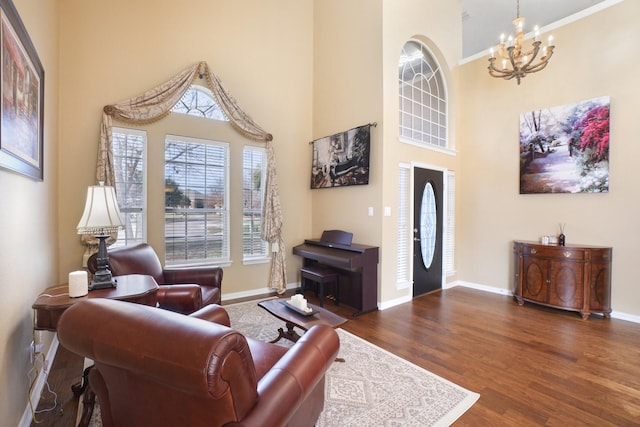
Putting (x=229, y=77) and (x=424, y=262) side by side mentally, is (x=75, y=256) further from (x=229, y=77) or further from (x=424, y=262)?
(x=424, y=262)

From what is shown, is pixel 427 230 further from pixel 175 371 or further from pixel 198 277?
pixel 175 371

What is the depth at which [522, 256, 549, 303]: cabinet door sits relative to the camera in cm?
387

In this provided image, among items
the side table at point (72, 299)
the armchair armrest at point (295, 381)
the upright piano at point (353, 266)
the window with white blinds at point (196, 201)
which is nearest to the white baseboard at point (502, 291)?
the upright piano at point (353, 266)

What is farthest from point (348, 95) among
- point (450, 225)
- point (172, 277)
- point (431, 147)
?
point (172, 277)

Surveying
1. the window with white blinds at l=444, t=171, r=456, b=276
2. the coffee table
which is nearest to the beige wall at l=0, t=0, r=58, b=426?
the coffee table

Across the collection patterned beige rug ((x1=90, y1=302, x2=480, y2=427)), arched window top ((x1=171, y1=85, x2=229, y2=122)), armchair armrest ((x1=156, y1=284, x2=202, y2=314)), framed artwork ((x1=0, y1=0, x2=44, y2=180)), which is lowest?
patterned beige rug ((x1=90, y1=302, x2=480, y2=427))

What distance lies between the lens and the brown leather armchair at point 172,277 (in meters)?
2.58

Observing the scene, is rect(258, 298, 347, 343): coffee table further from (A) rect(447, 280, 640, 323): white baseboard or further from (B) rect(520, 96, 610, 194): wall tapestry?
(B) rect(520, 96, 610, 194): wall tapestry

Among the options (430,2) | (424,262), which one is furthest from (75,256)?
(430,2)

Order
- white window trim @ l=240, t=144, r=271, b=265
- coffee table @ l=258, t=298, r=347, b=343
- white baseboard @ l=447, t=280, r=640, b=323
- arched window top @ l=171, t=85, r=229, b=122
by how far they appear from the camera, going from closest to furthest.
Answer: coffee table @ l=258, t=298, r=347, b=343 → white baseboard @ l=447, t=280, r=640, b=323 → arched window top @ l=171, t=85, r=229, b=122 → white window trim @ l=240, t=144, r=271, b=265

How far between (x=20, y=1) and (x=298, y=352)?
105 inches

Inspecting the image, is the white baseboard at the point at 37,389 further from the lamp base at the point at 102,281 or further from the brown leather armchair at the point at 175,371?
the brown leather armchair at the point at 175,371

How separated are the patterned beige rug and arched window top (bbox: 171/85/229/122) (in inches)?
137

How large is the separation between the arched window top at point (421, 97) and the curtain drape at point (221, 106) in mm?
2146
